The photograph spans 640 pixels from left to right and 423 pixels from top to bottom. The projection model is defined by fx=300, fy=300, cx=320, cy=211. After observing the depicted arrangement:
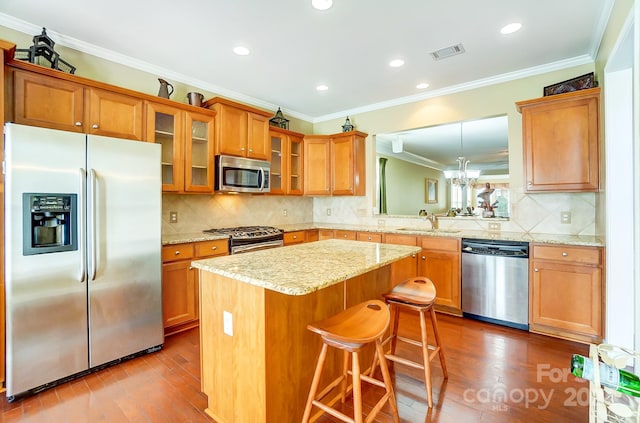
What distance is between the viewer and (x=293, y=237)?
428cm

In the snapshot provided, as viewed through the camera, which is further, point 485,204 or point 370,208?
point 370,208

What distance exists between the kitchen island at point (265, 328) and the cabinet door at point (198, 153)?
173 cm

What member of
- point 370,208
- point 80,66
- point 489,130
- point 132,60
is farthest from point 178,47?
point 489,130

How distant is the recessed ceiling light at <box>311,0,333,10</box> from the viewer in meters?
2.19

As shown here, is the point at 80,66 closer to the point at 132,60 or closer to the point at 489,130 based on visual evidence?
the point at 132,60

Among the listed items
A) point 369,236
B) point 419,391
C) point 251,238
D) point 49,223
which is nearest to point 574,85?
point 369,236

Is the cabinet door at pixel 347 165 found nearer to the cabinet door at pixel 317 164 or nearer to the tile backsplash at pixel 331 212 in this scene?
the cabinet door at pixel 317 164

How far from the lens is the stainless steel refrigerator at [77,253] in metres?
1.97

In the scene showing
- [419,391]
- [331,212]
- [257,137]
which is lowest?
[419,391]

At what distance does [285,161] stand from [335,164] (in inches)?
31.2

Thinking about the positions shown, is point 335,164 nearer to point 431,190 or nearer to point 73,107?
point 431,190

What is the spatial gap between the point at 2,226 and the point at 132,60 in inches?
78.1

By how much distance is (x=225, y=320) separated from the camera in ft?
5.54

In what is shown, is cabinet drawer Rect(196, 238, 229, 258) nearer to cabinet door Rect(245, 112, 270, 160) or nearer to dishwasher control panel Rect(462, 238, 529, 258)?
cabinet door Rect(245, 112, 270, 160)
